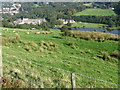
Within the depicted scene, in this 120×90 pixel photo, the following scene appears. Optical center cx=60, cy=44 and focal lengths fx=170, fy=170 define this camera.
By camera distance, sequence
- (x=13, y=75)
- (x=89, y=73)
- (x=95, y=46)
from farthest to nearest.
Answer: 1. (x=95, y=46)
2. (x=89, y=73)
3. (x=13, y=75)

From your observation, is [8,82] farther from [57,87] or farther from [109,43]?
[109,43]

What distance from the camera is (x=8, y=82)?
530 centimetres

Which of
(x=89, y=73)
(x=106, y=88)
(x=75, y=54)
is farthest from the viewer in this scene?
(x=75, y=54)

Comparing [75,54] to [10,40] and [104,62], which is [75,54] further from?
[10,40]

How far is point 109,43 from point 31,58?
17.8 feet

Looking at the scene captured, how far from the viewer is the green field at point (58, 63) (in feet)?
18.3

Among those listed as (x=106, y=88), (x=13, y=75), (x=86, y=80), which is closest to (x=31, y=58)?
(x=13, y=75)

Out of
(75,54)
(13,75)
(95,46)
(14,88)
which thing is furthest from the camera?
(95,46)

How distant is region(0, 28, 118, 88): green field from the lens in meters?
5.57

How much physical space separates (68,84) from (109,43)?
6.38 m

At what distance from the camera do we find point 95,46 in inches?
404

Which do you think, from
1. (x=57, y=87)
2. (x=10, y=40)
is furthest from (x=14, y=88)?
(x=10, y=40)

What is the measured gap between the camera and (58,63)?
7395mm

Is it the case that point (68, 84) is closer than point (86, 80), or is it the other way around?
point (68, 84)
